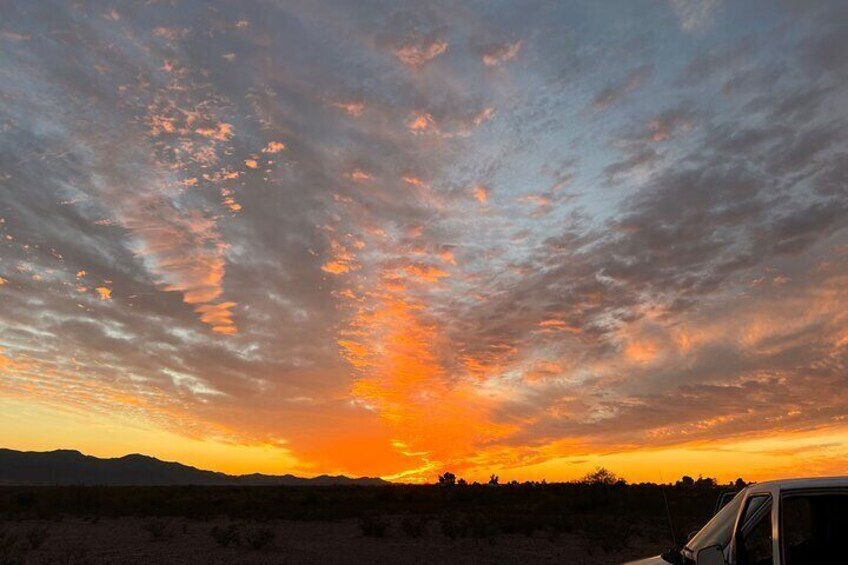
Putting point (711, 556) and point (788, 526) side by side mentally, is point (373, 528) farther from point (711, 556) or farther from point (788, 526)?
point (788, 526)

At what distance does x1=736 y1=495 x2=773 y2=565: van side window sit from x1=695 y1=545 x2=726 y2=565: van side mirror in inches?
8.3

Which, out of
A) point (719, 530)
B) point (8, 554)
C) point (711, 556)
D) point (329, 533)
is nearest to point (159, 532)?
point (329, 533)

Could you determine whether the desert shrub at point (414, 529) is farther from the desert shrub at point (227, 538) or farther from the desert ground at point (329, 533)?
the desert shrub at point (227, 538)

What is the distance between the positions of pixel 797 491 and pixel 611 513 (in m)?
37.7

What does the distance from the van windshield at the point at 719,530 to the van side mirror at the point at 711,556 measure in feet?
1.73

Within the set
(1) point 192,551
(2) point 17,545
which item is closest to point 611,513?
(1) point 192,551

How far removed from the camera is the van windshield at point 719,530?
5.50 meters

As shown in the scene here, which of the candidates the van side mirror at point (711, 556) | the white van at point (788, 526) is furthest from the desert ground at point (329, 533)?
the van side mirror at point (711, 556)

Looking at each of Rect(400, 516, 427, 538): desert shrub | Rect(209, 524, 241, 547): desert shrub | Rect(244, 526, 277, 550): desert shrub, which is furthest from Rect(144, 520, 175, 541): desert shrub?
Rect(400, 516, 427, 538): desert shrub

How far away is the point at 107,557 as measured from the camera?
69.3 ft

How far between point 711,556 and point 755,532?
1.82ft

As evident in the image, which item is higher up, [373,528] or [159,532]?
[373,528]

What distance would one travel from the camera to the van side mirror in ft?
16.1

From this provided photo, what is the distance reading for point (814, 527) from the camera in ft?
16.6
